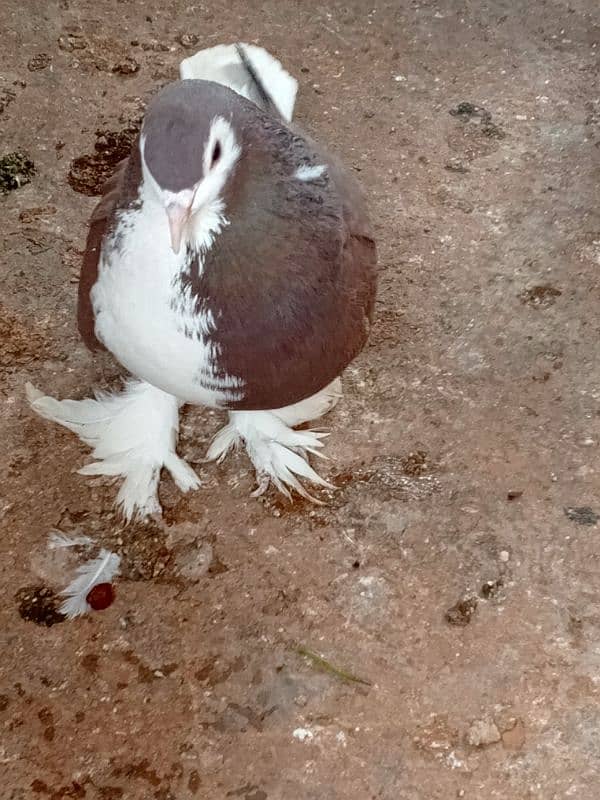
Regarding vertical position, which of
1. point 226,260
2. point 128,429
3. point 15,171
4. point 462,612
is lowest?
point 462,612

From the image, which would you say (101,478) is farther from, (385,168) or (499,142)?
(499,142)

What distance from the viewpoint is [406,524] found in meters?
2.53

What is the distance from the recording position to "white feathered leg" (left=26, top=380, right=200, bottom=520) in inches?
102

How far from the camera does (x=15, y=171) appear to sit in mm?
3221

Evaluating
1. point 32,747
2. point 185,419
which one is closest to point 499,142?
point 185,419

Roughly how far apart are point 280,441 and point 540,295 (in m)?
1.03

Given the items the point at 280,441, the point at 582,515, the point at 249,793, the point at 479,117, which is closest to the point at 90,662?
the point at 249,793

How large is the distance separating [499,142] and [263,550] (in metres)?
1.94

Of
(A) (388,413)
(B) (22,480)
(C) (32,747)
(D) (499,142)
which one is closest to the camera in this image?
(C) (32,747)

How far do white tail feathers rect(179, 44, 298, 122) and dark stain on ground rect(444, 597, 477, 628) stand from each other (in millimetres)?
1452

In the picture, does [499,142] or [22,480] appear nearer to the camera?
[22,480]

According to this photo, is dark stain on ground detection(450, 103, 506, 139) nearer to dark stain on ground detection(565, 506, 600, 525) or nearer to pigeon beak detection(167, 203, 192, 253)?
dark stain on ground detection(565, 506, 600, 525)

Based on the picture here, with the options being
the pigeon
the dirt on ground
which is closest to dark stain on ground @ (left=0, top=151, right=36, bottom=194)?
the dirt on ground

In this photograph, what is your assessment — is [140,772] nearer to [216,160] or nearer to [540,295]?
[216,160]
